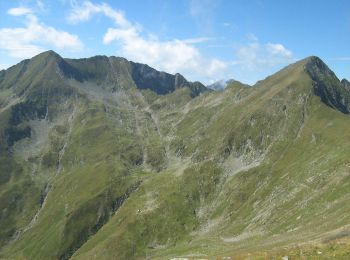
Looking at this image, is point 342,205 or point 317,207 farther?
point 317,207

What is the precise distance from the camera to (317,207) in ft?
433

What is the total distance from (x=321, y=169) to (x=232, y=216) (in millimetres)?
48982

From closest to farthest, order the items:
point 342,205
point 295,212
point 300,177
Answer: point 342,205 < point 295,212 < point 300,177

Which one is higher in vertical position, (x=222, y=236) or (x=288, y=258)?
(x=288, y=258)

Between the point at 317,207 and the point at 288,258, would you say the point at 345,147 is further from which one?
the point at 288,258

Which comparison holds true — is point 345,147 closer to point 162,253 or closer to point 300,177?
point 300,177

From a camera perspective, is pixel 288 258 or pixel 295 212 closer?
pixel 288 258

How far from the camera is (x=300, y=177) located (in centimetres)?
17612

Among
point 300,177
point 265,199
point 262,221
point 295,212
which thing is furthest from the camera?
point 265,199

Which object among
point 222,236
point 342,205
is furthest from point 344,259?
point 222,236

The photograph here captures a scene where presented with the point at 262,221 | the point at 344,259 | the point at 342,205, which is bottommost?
the point at 262,221

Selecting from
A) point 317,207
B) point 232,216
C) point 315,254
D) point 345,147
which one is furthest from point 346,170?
point 315,254

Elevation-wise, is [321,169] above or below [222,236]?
above

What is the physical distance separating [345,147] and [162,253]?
93.9m
